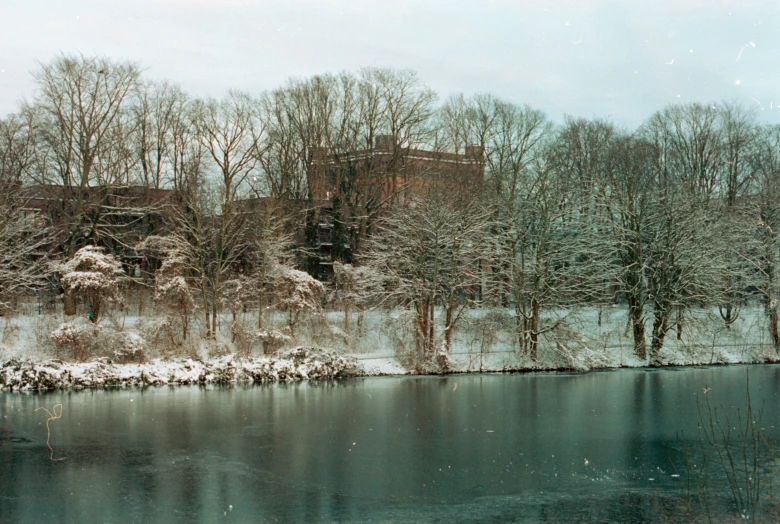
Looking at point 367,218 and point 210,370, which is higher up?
point 367,218

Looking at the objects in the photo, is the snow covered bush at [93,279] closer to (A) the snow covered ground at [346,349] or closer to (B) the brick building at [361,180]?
(A) the snow covered ground at [346,349]

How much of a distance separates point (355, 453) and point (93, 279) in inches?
752

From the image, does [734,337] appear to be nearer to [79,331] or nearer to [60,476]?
[79,331]

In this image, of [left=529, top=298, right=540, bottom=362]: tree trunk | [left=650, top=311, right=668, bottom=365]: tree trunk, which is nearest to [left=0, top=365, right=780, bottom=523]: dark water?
[left=529, top=298, right=540, bottom=362]: tree trunk

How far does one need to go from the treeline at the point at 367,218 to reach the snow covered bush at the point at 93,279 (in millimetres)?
2295

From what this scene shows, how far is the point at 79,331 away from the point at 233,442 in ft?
47.2

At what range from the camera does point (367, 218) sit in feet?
159

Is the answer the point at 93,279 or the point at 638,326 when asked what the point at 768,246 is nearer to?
the point at 638,326

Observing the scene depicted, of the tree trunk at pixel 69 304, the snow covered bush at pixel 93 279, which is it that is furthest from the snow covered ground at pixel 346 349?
the snow covered bush at pixel 93 279

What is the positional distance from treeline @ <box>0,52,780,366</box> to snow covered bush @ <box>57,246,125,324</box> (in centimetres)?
230

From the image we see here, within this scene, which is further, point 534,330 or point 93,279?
point 534,330

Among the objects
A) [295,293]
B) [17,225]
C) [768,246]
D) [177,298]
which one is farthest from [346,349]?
[768,246]

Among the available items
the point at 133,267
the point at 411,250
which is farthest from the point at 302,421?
the point at 133,267

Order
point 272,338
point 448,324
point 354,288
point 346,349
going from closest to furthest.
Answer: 1. point 272,338
2. point 346,349
3. point 448,324
4. point 354,288
